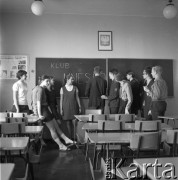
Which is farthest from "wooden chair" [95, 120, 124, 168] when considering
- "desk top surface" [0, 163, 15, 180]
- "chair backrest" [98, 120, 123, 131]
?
"desk top surface" [0, 163, 15, 180]

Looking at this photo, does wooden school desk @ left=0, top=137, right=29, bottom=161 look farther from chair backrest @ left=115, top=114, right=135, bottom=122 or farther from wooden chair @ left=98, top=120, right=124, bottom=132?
chair backrest @ left=115, top=114, right=135, bottom=122

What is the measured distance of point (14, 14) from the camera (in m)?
7.08

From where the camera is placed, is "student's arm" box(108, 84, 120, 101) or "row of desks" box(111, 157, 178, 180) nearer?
"row of desks" box(111, 157, 178, 180)

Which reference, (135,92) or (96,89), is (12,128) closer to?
(96,89)

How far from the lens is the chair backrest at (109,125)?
13.0 ft

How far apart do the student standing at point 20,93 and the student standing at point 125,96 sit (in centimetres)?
217

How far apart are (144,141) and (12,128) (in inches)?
70.4

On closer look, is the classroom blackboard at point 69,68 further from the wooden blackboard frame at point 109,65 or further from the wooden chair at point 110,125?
the wooden chair at point 110,125

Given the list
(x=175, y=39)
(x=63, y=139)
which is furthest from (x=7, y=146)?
(x=175, y=39)

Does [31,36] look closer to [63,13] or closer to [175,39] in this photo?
[63,13]

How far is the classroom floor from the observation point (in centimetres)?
395

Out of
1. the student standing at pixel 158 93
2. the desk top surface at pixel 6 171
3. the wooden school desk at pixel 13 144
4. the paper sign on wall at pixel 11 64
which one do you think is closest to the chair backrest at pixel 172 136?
the wooden school desk at pixel 13 144

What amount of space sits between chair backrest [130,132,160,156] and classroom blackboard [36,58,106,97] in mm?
4524

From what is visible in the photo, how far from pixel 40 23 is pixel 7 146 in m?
5.02
